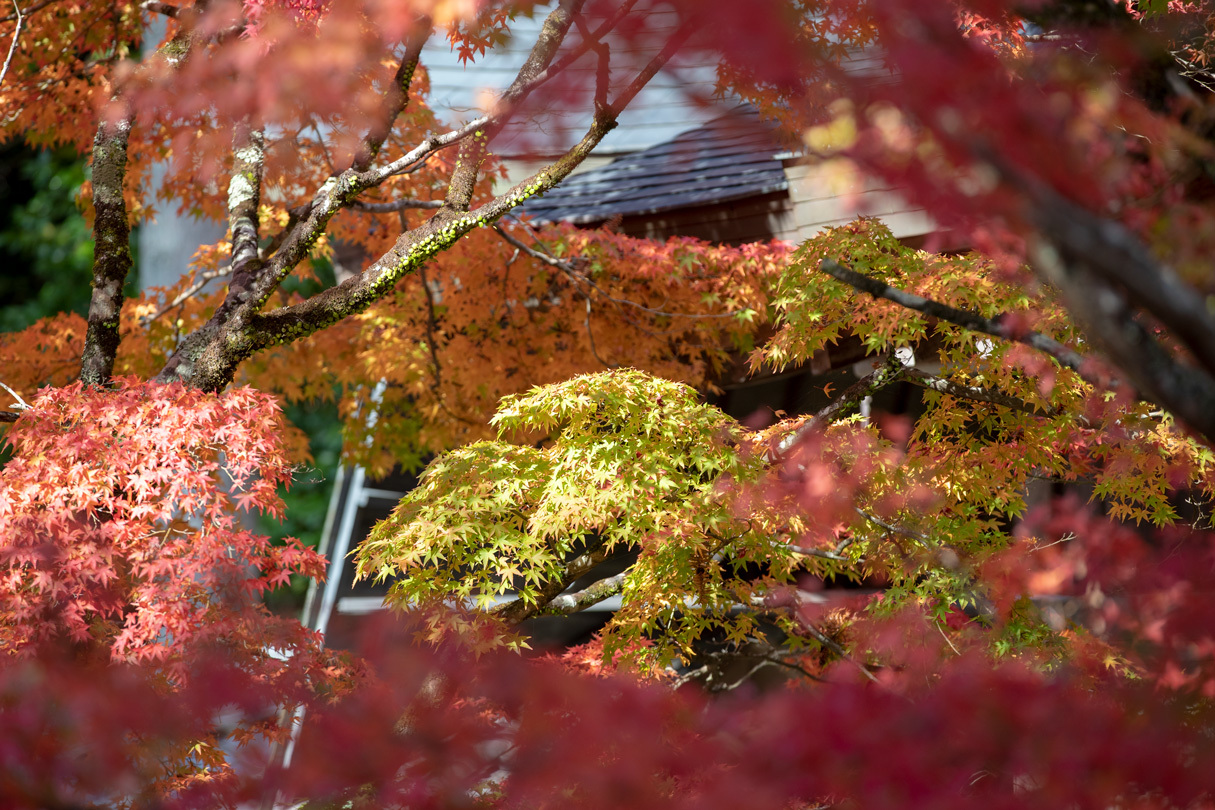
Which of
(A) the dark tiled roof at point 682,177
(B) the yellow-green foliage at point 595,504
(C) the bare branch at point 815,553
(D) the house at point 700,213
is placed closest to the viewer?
(B) the yellow-green foliage at point 595,504

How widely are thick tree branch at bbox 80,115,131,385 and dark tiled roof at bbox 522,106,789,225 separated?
2612 millimetres

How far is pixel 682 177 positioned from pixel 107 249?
381 cm

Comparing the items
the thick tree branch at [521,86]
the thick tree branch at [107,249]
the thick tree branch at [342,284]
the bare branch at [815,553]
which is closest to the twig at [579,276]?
the thick tree branch at [521,86]

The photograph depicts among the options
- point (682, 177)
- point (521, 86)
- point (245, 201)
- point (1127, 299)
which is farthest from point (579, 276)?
point (1127, 299)

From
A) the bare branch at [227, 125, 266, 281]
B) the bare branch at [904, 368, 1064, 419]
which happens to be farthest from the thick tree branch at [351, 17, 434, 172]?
the bare branch at [904, 368, 1064, 419]

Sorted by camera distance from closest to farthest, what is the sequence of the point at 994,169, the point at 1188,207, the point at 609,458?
the point at 994,169 < the point at 1188,207 < the point at 609,458

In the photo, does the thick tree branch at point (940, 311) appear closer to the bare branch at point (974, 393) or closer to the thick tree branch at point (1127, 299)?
the thick tree branch at point (1127, 299)

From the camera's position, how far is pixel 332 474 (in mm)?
12500

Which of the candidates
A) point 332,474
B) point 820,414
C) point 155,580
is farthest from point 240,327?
point 332,474

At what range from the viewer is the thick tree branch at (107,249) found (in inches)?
153

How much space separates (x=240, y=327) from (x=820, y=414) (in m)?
2.73

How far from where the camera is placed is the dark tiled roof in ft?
19.7

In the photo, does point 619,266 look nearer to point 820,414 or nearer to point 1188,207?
point 820,414

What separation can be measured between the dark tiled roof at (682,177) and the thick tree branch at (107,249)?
2.61m
